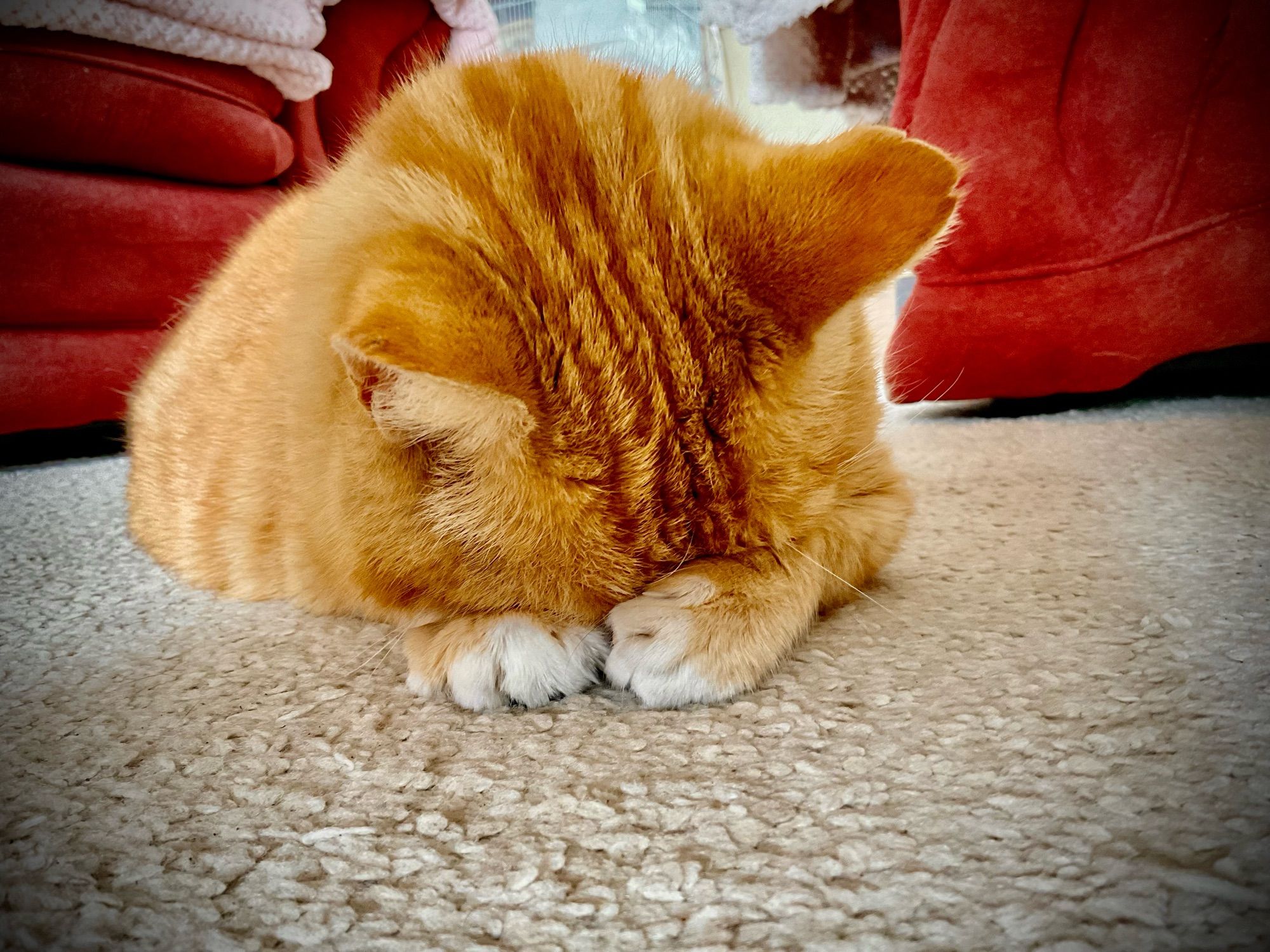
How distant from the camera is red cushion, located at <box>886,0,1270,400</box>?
153cm

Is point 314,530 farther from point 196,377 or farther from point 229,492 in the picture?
point 196,377

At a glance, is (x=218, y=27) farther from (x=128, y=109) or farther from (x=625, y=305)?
(x=625, y=305)

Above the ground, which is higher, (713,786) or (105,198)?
(105,198)

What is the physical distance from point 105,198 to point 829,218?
2.17 meters

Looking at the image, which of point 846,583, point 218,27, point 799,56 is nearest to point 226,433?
point 846,583

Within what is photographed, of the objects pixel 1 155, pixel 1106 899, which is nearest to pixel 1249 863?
pixel 1106 899

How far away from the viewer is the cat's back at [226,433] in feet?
3.62

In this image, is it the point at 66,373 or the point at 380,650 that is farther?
the point at 66,373

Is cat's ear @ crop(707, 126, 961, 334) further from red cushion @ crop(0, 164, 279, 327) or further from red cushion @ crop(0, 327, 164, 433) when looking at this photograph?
red cushion @ crop(0, 327, 164, 433)

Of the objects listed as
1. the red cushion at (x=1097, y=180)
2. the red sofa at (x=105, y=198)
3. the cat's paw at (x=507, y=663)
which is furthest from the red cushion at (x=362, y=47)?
the cat's paw at (x=507, y=663)

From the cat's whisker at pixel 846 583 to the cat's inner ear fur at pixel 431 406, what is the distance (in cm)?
34

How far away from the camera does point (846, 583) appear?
2.96ft

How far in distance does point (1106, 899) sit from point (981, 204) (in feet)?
5.26

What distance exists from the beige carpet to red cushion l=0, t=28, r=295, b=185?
1.55m
